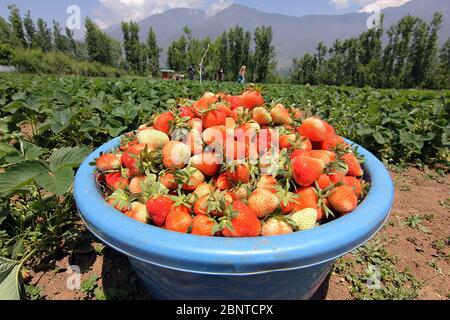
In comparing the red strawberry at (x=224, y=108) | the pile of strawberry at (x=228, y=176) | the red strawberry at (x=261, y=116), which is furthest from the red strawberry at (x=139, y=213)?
the red strawberry at (x=261, y=116)

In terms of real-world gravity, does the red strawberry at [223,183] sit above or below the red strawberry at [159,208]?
above

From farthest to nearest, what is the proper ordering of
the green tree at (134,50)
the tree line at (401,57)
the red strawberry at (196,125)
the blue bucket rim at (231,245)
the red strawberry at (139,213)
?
the green tree at (134,50), the tree line at (401,57), the red strawberry at (196,125), the red strawberry at (139,213), the blue bucket rim at (231,245)

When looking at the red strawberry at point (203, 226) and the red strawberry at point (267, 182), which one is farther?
the red strawberry at point (267, 182)

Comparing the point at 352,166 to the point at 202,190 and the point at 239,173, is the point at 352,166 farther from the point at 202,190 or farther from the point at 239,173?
the point at 202,190

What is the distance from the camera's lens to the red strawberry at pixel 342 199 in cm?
108

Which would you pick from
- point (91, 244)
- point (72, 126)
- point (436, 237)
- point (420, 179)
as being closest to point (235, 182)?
point (91, 244)

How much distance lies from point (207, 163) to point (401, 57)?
4159 centimetres

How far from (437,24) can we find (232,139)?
43406 millimetres

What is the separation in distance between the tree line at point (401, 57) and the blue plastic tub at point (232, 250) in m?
36.9

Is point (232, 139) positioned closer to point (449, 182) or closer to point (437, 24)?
point (449, 182)

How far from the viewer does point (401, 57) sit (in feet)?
115

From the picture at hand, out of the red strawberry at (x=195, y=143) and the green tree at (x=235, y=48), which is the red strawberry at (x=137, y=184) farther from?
the green tree at (x=235, y=48)

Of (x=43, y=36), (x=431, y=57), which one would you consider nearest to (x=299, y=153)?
(x=431, y=57)

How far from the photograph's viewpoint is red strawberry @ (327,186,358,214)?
1.08m
